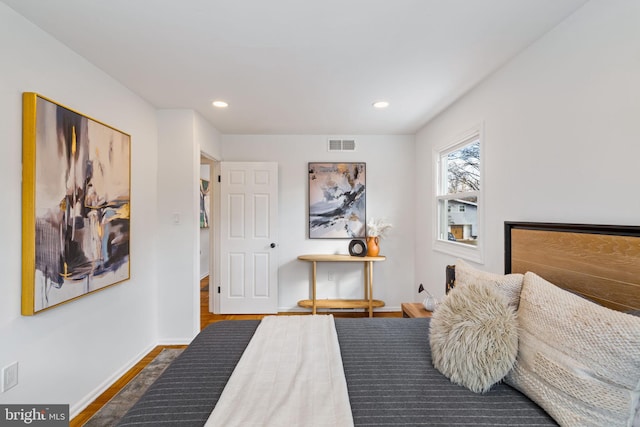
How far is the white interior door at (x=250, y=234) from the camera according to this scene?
3871 mm

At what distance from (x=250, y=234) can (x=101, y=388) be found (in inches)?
82.4

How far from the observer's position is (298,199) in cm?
402

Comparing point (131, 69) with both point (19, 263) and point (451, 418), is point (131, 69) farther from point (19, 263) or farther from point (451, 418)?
point (451, 418)

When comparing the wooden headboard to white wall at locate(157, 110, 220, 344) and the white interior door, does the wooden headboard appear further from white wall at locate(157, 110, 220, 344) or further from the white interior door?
white wall at locate(157, 110, 220, 344)

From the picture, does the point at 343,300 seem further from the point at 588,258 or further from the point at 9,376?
the point at 9,376

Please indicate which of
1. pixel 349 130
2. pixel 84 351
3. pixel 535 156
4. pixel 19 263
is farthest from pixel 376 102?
pixel 84 351

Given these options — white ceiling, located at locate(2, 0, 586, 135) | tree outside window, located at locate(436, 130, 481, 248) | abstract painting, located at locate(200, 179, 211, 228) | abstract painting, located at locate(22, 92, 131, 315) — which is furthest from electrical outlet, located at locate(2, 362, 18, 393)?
abstract painting, located at locate(200, 179, 211, 228)

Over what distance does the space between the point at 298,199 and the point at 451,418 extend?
128 inches

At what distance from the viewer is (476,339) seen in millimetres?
1198

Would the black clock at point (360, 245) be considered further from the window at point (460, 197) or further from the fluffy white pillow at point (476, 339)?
the fluffy white pillow at point (476, 339)

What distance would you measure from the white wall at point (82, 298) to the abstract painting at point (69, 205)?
0.18 feet

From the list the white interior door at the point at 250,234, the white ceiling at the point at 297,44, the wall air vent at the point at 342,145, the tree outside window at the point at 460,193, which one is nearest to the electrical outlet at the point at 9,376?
the white ceiling at the point at 297,44

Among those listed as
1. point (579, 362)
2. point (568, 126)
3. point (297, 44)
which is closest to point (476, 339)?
point (579, 362)

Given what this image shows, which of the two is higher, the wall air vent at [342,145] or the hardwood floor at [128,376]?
the wall air vent at [342,145]
